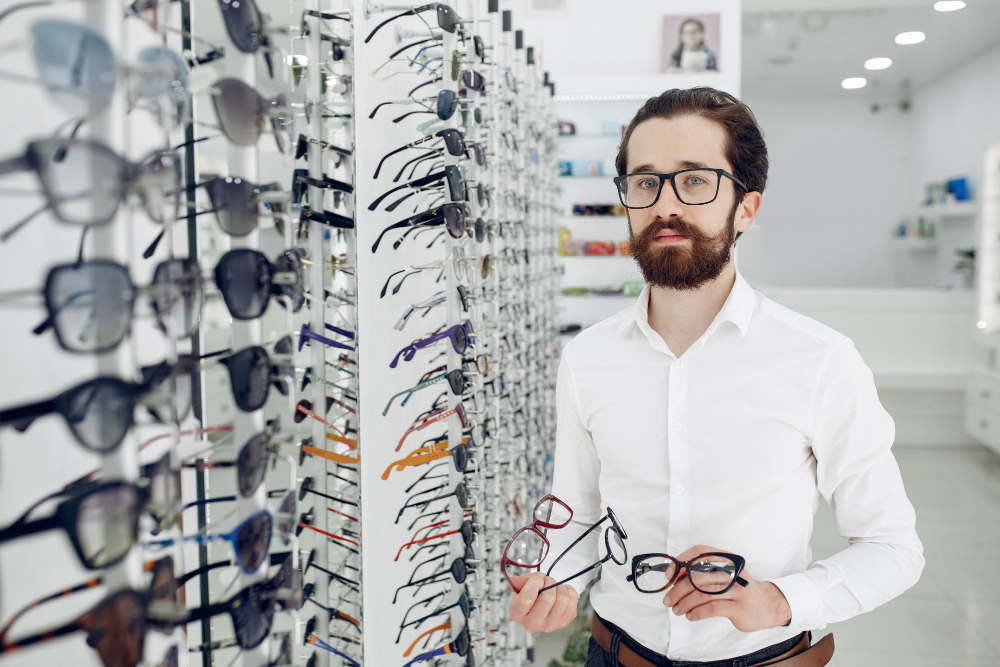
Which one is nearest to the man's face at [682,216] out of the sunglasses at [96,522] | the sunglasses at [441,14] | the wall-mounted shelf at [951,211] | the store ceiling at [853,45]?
the sunglasses at [441,14]

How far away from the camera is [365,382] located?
1455mm

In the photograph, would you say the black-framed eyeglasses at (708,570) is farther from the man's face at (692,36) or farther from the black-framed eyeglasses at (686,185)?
the man's face at (692,36)

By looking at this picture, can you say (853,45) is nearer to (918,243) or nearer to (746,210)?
(918,243)

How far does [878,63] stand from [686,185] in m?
8.14

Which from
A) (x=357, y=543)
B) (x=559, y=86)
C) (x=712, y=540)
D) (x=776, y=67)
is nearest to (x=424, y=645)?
(x=357, y=543)

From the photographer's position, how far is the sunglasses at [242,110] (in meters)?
0.69

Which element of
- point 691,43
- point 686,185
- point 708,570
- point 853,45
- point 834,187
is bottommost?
point 708,570

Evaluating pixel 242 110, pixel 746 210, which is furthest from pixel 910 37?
pixel 242 110

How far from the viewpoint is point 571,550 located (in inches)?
51.3

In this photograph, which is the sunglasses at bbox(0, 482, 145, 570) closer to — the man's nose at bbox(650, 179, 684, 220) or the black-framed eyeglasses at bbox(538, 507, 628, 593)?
the black-framed eyeglasses at bbox(538, 507, 628, 593)

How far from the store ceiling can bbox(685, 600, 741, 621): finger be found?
5.63 meters

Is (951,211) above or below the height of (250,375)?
above

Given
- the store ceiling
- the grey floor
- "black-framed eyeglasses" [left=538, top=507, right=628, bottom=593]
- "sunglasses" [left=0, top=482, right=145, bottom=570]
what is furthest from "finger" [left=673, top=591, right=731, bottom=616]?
the store ceiling

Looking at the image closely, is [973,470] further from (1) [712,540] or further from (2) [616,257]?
(1) [712,540]
